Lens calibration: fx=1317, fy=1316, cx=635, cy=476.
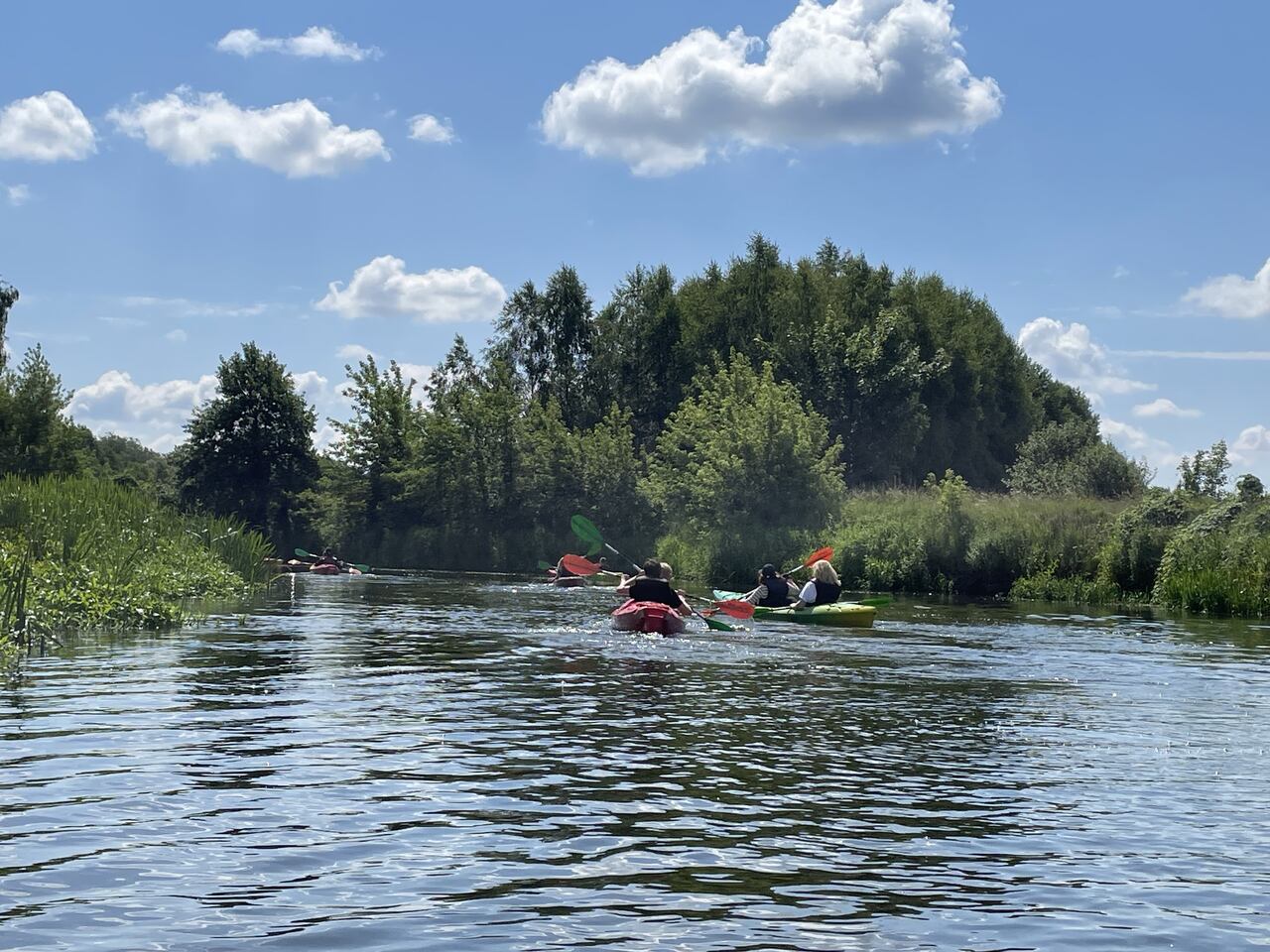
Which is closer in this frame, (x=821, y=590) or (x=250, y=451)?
(x=821, y=590)

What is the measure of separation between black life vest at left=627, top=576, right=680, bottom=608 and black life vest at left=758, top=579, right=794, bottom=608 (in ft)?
13.8

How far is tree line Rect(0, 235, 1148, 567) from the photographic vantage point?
177 feet

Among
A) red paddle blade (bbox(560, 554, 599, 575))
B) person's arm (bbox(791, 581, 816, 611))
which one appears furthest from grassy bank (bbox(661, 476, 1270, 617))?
red paddle blade (bbox(560, 554, 599, 575))

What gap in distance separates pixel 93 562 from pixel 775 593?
40.8ft

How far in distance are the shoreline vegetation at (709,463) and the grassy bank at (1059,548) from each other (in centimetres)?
9

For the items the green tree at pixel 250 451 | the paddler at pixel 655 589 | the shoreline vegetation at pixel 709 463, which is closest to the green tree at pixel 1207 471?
the shoreline vegetation at pixel 709 463

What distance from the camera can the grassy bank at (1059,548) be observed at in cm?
3173

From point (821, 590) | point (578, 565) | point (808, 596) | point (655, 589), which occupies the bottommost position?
point (808, 596)

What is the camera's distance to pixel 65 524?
21.2 meters

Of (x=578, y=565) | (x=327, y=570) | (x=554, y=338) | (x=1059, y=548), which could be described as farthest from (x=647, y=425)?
(x=578, y=565)

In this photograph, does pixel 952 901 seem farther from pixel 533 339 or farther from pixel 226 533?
pixel 533 339

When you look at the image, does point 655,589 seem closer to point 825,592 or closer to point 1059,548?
point 825,592

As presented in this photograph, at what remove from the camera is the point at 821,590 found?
82.4ft

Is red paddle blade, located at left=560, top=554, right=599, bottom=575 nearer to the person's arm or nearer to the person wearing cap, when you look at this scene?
the person wearing cap
